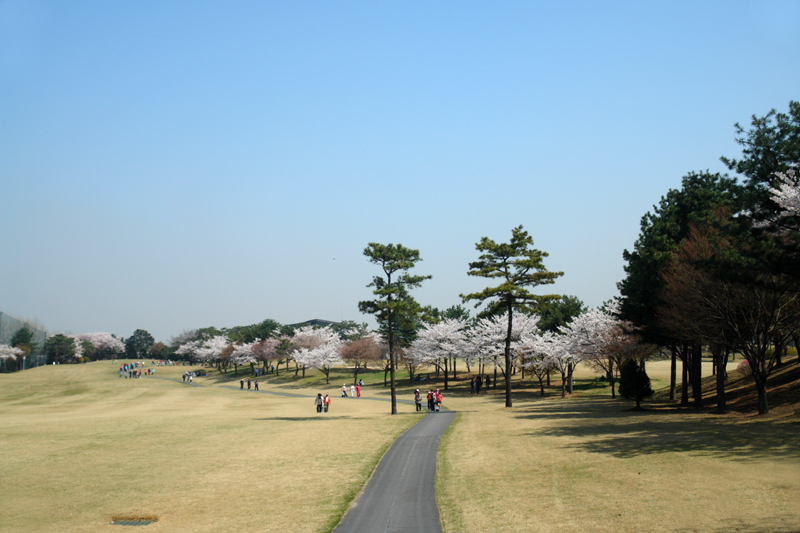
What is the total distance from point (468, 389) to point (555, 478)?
57.7 metres

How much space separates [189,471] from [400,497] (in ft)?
31.3

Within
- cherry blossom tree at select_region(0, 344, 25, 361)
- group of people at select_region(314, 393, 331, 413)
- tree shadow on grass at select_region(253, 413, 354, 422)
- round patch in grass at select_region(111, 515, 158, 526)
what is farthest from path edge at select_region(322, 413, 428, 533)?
cherry blossom tree at select_region(0, 344, 25, 361)

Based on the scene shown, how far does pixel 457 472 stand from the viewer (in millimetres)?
18531

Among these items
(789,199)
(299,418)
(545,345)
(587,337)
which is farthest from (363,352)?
(789,199)

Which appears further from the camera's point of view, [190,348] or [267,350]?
[190,348]

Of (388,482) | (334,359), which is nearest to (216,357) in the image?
(334,359)

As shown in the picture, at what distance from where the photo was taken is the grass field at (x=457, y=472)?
512 inches

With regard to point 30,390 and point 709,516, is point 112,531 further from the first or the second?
point 30,390

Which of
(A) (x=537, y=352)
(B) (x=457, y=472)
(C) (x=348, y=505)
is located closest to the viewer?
(C) (x=348, y=505)

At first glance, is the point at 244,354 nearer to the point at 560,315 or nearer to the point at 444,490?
the point at 560,315

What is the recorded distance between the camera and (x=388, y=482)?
57.2 ft

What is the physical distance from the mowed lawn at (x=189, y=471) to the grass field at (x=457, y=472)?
0.08 meters

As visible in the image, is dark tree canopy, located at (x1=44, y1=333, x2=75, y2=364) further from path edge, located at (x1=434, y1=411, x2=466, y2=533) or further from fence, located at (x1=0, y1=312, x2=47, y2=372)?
path edge, located at (x1=434, y1=411, x2=466, y2=533)

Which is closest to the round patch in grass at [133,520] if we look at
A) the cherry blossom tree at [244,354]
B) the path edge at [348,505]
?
the path edge at [348,505]
